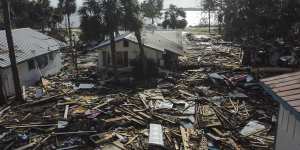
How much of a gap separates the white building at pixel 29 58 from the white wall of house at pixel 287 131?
18.2m

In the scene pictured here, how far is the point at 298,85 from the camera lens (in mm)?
7801

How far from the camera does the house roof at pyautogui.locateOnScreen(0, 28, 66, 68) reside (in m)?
23.7

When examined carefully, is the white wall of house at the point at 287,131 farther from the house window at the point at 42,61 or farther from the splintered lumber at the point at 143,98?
the house window at the point at 42,61

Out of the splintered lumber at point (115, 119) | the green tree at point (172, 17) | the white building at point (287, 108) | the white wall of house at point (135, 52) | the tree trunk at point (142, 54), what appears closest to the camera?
the white building at point (287, 108)

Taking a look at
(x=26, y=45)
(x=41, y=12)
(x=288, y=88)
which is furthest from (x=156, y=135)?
(x=41, y=12)

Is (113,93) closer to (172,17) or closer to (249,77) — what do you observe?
(249,77)

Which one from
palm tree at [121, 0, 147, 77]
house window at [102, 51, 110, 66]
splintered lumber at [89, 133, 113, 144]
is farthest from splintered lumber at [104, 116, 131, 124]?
house window at [102, 51, 110, 66]

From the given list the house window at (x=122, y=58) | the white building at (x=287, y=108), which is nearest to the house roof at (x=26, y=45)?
the house window at (x=122, y=58)

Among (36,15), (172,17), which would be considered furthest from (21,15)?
(172,17)

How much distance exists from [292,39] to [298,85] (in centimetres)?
2807

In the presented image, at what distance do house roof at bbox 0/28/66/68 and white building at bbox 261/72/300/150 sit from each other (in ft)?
62.6

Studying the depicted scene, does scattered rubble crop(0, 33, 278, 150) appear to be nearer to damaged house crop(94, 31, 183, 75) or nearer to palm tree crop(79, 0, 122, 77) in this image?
damaged house crop(94, 31, 183, 75)

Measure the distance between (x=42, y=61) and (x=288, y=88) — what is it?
24834 millimetres

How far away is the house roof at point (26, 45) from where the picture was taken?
933 inches
